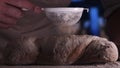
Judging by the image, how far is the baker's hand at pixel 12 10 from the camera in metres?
1.22

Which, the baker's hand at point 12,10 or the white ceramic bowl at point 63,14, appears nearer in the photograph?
the white ceramic bowl at point 63,14

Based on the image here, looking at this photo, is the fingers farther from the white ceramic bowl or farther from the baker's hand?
the white ceramic bowl

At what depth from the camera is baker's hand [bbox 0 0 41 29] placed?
48.1 inches

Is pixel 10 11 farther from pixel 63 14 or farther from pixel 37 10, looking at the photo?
pixel 63 14

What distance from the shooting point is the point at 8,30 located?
1.26 meters

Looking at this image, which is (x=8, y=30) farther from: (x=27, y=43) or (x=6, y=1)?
(x=27, y=43)

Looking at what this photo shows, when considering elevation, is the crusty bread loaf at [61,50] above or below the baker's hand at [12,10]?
below

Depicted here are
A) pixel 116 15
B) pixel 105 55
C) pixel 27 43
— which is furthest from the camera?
pixel 116 15

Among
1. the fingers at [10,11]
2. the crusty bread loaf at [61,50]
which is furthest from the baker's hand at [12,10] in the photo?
the crusty bread loaf at [61,50]

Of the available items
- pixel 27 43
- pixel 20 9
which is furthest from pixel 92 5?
pixel 27 43

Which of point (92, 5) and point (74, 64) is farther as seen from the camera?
point (92, 5)

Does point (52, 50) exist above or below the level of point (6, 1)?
below

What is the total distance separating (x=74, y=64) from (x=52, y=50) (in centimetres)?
8

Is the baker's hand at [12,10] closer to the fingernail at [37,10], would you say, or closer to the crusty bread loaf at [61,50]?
the fingernail at [37,10]
